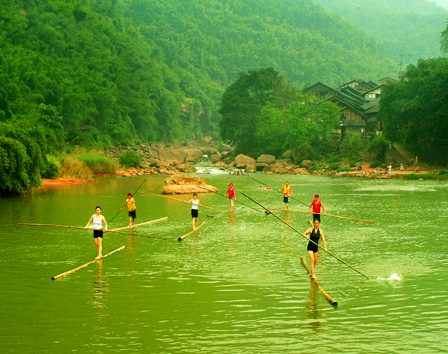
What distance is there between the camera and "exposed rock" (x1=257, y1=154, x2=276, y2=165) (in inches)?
3254

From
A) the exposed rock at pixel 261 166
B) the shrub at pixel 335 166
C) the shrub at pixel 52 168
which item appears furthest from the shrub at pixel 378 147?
the shrub at pixel 52 168

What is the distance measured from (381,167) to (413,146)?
206 inches

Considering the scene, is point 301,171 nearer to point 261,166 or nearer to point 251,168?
point 251,168

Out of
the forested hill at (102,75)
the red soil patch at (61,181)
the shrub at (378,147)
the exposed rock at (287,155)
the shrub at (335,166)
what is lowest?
the red soil patch at (61,181)

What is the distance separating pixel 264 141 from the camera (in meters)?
91.9

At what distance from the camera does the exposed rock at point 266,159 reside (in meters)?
82.7

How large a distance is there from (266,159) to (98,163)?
105 ft

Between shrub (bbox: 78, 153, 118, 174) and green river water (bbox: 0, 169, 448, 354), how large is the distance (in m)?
38.5

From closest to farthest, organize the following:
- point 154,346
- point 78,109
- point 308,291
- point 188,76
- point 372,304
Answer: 1. point 154,346
2. point 372,304
3. point 308,291
4. point 78,109
5. point 188,76

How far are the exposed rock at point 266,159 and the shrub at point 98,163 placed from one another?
28.6 meters

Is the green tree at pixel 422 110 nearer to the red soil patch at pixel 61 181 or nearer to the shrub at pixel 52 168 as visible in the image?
the red soil patch at pixel 61 181

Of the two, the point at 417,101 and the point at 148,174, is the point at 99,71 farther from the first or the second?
the point at 417,101

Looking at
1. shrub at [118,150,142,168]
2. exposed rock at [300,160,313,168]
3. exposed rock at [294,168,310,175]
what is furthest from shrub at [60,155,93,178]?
exposed rock at [300,160,313,168]

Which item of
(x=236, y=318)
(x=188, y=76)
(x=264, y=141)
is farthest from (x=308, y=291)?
(x=188, y=76)
